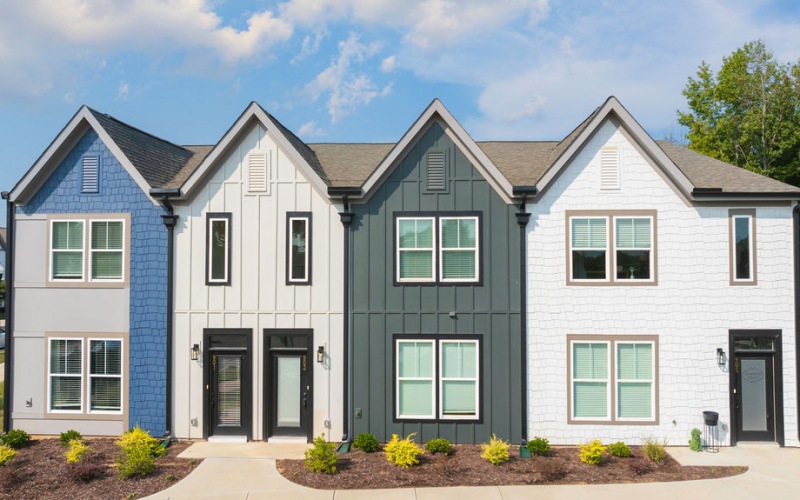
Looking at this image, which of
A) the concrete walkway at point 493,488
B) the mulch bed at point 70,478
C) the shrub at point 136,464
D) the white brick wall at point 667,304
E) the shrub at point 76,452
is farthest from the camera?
the white brick wall at point 667,304

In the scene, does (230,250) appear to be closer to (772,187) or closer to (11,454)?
(11,454)

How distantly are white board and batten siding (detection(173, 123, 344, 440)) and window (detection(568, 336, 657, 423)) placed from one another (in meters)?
5.85

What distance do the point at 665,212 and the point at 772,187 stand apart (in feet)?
8.51

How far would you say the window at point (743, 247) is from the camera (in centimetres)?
1200

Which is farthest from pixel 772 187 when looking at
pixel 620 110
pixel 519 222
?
pixel 519 222

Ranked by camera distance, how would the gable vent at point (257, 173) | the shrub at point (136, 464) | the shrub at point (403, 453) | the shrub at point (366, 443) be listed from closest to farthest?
1. the shrub at point (136, 464)
2. the shrub at point (403, 453)
3. the shrub at point (366, 443)
4. the gable vent at point (257, 173)

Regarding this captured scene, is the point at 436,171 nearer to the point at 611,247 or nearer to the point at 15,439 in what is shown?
the point at 611,247

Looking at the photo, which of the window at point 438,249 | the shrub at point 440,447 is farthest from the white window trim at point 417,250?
the shrub at point 440,447

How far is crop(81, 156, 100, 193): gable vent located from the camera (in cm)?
1284

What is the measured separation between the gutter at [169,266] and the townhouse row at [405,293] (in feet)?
0.19

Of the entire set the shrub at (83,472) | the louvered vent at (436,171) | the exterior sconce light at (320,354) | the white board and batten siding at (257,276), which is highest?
the louvered vent at (436,171)

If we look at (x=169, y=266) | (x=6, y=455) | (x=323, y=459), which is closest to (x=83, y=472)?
(x=6, y=455)

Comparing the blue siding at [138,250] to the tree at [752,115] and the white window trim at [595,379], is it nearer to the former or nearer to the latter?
the white window trim at [595,379]

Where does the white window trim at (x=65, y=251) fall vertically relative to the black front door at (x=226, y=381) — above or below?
above
